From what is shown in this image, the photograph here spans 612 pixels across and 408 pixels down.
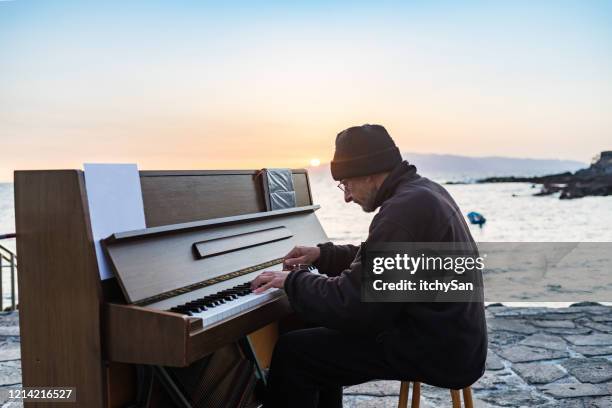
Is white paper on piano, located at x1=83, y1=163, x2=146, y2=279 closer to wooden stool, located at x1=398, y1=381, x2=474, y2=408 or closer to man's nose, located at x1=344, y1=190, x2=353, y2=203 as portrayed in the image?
man's nose, located at x1=344, y1=190, x2=353, y2=203

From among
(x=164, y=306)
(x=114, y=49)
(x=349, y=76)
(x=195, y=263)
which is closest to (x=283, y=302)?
(x=195, y=263)

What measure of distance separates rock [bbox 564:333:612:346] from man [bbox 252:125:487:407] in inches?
116

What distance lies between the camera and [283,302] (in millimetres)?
2504

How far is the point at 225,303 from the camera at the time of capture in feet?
7.28

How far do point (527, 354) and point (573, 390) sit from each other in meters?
0.74

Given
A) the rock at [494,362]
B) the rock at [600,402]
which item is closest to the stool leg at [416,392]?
the rock at [600,402]

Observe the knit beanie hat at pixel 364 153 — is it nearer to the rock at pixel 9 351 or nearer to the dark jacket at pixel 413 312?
the dark jacket at pixel 413 312

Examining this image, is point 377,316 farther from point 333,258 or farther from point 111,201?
point 111,201

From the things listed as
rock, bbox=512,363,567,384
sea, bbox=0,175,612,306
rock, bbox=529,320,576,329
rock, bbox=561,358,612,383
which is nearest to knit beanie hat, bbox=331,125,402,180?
rock, bbox=512,363,567,384

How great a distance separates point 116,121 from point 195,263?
500 centimetres

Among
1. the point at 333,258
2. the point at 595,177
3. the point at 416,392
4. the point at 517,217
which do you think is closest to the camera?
the point at 416,392

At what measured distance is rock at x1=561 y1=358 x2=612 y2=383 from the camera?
Result: 3793 millimetres

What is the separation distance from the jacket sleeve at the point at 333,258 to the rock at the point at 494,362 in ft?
5.87

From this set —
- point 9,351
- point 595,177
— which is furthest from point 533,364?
point 595,177
